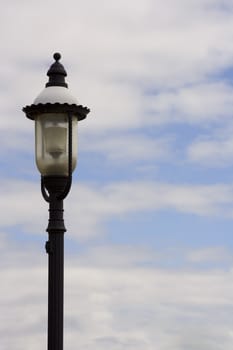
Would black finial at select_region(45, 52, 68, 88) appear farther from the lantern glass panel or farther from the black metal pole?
the black metal pole

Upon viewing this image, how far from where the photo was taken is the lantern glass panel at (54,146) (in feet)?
33.4

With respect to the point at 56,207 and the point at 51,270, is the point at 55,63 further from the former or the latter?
the point at 51,270

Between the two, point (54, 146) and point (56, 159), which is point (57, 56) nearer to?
point (54, 146)

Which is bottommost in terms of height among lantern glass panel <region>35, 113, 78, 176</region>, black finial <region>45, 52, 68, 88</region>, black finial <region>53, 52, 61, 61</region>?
lantern glass panel <region>35, 113, 78, 176</region>

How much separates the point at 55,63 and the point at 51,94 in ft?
2.22

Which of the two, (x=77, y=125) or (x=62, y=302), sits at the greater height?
(x=77, y=125)

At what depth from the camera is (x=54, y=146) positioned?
33.5ft

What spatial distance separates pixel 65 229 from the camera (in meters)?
10.2

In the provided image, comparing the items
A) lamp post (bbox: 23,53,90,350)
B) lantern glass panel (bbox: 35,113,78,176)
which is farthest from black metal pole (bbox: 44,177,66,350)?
lantern glass panel (bbox: 35,113,78,176)

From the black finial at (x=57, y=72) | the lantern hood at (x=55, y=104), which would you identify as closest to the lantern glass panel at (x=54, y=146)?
the lantern hood at (x=55, y=104)

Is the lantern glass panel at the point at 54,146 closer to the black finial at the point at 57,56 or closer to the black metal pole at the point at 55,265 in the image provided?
the black metal pole at the point at 55,265

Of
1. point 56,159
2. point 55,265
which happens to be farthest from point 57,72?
point 55,265

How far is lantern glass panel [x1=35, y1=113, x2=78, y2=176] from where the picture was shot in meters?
10.2

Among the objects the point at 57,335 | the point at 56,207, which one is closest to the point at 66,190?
the point at 56,207
